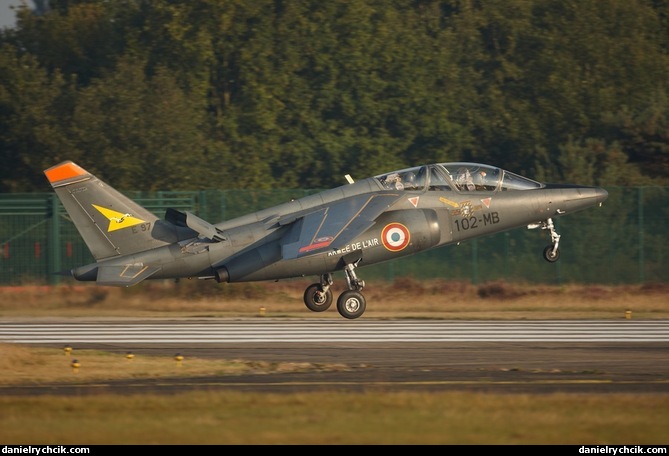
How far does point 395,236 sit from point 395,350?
487 centimetres

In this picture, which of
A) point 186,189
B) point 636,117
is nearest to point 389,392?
point 186,189

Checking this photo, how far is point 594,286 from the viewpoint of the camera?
3170cm

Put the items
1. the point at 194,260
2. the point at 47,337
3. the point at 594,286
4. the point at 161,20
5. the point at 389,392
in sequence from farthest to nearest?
the point at 161,20 < the point at 594,286 < the point at 194,260 < the point at 47,337 < the point at 389,392

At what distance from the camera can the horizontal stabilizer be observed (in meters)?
21.9

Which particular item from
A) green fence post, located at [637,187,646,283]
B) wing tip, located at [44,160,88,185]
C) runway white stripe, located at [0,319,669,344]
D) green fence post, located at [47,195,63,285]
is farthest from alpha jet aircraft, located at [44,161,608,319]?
green fence post, located at [47,195,63,285]

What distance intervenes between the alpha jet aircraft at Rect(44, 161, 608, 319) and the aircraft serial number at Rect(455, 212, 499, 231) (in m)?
0.02

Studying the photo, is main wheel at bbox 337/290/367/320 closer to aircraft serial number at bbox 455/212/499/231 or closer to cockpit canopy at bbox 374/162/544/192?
cockpit canopy at bbox 374/162/544/192

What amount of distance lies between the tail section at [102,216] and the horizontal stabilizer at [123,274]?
37 centimetres

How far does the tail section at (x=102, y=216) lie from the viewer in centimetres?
2189

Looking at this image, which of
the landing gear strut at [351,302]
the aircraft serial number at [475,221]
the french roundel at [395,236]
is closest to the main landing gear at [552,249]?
the aircraft serial number at [475,221]

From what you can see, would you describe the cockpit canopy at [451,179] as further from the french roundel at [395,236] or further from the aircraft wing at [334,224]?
the french roundel at [395,236]

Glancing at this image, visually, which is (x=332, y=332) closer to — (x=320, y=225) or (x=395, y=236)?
(x=320, y=225)
